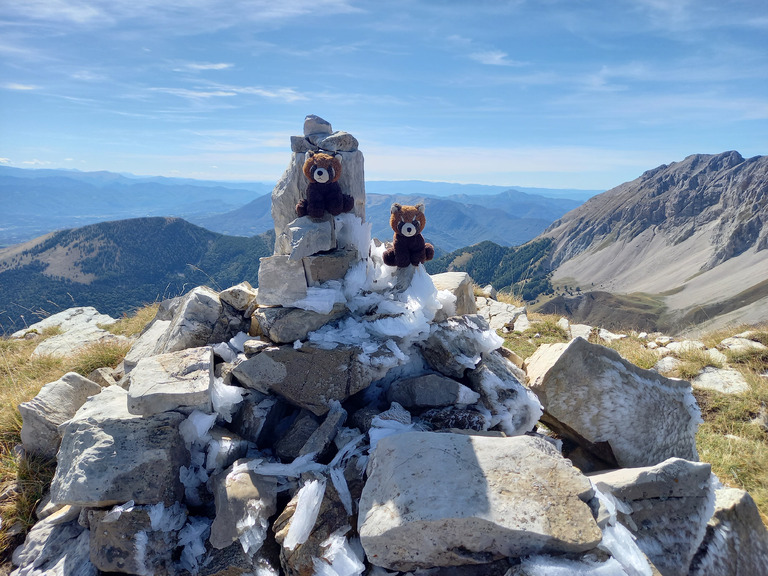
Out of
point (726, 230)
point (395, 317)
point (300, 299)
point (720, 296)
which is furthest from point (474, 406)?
point (726, 230)

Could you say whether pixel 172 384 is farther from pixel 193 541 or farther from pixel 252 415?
pixel 193 541

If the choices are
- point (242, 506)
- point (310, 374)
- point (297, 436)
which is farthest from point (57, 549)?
point (310, 374)

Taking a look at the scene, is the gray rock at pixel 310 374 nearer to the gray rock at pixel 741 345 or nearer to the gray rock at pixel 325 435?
the gray rock at pixel 325 435

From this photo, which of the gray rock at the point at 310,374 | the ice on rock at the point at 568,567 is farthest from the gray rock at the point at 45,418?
the ice on rock at the point at 568,567

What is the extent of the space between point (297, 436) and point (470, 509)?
10.6ft

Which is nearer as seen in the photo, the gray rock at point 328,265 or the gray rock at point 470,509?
the gray rock at point 470,509

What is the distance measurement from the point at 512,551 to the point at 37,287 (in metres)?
255

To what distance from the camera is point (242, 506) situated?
18.2 ft

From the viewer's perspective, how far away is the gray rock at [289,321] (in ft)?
24.9

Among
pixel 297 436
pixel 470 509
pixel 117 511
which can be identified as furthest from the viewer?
pixel 297 436

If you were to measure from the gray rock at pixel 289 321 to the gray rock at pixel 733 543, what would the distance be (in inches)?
248

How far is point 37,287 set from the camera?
199125 millimetres

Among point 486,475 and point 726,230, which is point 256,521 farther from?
point 726,230

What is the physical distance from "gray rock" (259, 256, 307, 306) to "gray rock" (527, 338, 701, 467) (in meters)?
4.70
